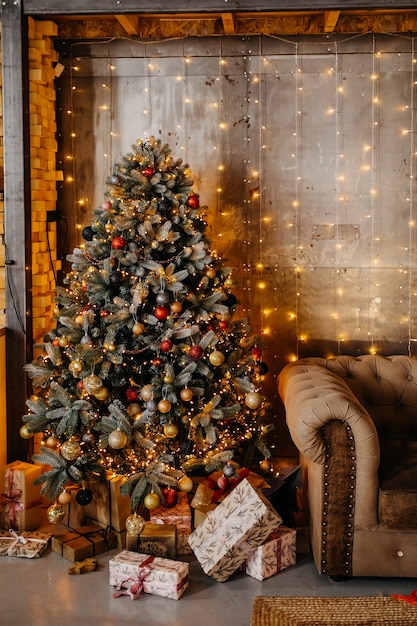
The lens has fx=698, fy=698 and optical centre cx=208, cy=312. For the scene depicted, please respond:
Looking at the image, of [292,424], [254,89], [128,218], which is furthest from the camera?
[254,89]

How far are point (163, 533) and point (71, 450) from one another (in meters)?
0.58

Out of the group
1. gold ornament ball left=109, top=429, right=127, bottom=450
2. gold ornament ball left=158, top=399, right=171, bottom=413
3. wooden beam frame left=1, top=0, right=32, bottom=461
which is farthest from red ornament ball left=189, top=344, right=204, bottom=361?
wooden beam frame left=1, top=0, right=32, bottom=461

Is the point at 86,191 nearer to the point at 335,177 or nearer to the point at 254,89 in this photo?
the point at 254,89

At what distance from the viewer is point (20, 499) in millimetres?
3539

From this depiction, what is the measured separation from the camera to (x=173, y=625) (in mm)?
2721

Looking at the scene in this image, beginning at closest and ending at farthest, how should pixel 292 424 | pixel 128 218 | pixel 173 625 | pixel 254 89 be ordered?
pixel 173 625 → pixel 292 424 → pixel 128 218 → pixel 254 89

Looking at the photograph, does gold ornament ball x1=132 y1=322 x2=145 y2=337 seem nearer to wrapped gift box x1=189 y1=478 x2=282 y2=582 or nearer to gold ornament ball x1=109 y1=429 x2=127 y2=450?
gold ornament ball x1=109 y1=429 x2=127 y2=450

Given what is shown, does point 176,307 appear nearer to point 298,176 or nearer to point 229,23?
point 298,176

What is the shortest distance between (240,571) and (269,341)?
158 cm

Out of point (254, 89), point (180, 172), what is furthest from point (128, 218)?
point (254, 89)

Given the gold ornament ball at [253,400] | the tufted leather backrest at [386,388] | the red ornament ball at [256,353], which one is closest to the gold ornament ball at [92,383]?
the gold ornament ball at [253,400]

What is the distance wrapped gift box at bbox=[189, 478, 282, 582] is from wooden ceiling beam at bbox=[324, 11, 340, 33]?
2.59 meters

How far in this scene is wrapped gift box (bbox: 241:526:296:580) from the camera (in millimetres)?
3062

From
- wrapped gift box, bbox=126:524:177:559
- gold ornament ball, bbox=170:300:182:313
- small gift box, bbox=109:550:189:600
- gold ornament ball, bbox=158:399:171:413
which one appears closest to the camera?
small gift box, bbox=109:550:189:600
